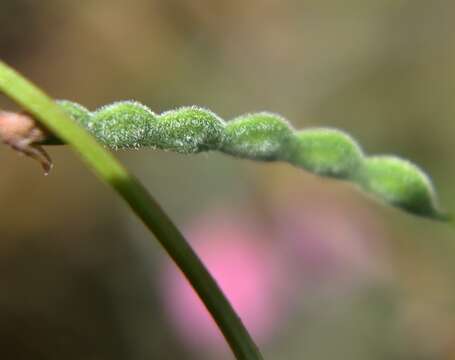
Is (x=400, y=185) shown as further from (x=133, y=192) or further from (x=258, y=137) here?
(x=133, y=192)

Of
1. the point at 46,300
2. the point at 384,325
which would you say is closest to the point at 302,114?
the point at 384,325

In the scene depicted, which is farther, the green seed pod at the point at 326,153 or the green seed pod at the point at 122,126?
the green seed pod at the point at 326,153

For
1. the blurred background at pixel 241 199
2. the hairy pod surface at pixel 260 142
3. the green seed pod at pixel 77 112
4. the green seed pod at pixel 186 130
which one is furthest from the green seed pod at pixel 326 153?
the blurred background at pixel 241 199

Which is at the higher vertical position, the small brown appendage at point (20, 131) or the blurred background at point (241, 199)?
the blurred background at point (241, 199)

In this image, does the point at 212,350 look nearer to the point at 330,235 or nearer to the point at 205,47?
the point at 330,235

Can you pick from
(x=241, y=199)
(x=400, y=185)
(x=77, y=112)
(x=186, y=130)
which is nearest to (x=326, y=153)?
(x=400, y=185)

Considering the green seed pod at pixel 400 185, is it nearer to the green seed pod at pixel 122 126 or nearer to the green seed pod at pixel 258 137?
the green seed pod at pixel 258 137
